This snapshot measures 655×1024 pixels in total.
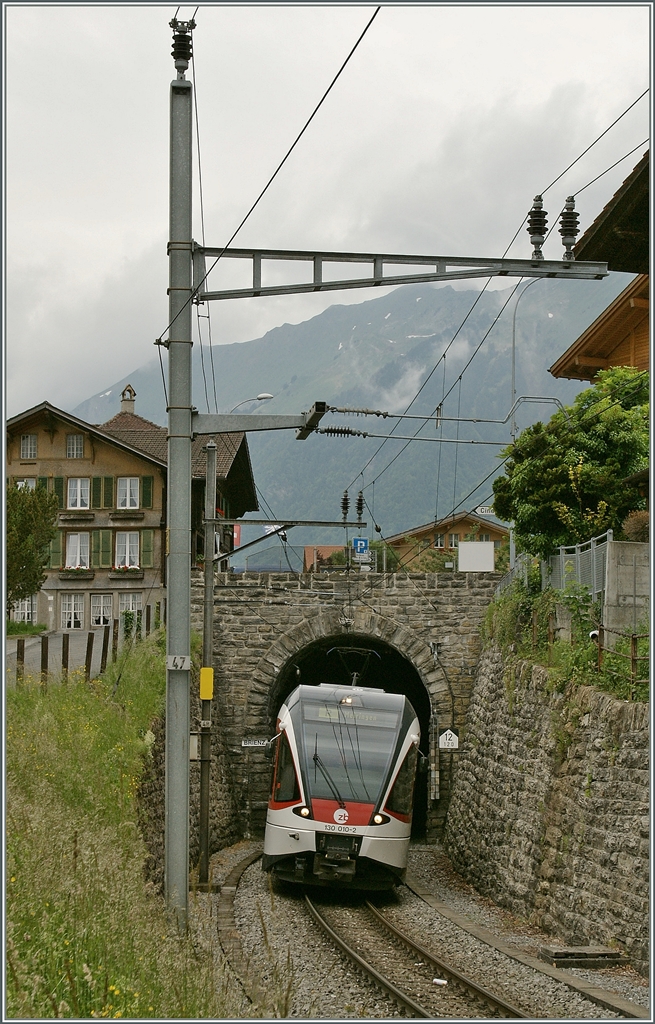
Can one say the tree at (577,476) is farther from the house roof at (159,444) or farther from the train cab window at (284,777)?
the house roof at (159,444)

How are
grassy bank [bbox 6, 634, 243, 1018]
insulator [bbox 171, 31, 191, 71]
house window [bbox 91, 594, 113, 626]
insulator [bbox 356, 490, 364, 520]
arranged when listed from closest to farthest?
grassy bank [bbox 6, 634, 243, 1018], insulator [bbox 171, 31, 191, 71], insulator [bbox 356, 490, 364, 520], house window [bbox 91, 594, 113, 626]

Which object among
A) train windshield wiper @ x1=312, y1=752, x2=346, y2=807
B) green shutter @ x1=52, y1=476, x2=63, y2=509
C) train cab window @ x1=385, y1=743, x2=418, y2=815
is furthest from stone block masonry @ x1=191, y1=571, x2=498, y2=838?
green shutter @ x1=52, y1=476, x2=63, y2=509

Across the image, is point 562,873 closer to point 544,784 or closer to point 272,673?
point 544,784

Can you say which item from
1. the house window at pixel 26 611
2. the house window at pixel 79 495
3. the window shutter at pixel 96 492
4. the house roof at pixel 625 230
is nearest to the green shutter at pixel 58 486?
the house window at pixel 79 495

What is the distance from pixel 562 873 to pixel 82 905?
6.79 metres

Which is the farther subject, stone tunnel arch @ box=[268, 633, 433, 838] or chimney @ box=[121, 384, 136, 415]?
chimney @ box=[121, 384, 136, 415]

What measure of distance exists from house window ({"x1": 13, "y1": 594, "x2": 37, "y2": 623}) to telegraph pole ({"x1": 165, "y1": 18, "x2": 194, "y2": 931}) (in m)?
25.1

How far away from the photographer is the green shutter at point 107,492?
34.2 m

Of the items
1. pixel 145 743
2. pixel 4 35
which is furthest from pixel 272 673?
pixel 4 35

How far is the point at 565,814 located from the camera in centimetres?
1297

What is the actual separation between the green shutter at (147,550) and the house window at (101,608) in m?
1.67

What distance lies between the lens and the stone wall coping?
28.9ft

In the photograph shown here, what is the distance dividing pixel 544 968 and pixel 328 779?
5895 mm

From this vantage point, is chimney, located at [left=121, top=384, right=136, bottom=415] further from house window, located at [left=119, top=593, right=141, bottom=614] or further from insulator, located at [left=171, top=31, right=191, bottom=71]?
insulator, located at [left=171, top=31, right=191, bottom=71]
